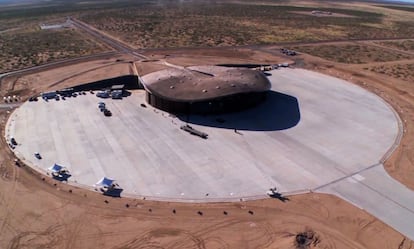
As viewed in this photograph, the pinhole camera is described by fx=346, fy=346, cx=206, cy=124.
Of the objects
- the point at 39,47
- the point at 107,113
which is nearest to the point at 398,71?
the point at 107,113

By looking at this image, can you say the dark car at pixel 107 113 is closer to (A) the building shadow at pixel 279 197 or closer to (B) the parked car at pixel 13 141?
(B) the parked car at pixel 13 141

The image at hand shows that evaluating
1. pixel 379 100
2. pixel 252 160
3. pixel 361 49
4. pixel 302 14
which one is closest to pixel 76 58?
pixel 252 160

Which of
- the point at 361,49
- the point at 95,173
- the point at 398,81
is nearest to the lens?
the point at 95,173

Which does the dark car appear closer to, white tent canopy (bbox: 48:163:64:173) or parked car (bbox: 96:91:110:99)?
parked car (bbox: 96:91:110:99)

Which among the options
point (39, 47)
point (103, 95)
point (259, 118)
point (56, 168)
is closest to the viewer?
point (56, 168)

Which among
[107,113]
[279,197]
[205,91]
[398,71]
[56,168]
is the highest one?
[205,91]

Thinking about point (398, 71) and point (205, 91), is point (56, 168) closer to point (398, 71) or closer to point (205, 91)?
point (205, 91)

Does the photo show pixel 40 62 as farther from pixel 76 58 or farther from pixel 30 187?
pixel 30 187
